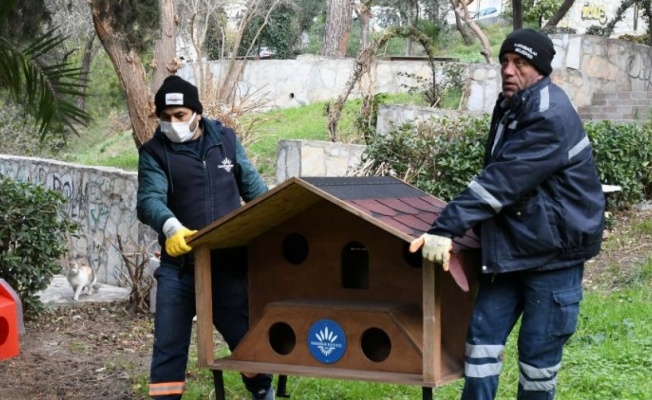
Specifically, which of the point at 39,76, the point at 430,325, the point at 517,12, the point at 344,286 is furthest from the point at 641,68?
the point at 430,325

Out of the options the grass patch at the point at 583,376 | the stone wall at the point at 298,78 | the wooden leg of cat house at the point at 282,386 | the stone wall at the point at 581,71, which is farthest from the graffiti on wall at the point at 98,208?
the stone wall at the point at 298,78

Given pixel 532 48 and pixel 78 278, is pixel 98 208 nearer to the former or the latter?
pixel 78 278

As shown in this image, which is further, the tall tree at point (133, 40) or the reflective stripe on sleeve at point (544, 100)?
the tall tree at point (133, 40)

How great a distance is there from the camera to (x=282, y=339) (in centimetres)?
453

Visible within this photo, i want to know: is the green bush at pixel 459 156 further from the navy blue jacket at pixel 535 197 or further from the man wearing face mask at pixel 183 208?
the navy blue jacket at pixel 535 197

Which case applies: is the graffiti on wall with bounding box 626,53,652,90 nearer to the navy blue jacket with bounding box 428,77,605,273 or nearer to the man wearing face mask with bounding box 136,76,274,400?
the man wearing face mask with bounding box 136,76,274,400

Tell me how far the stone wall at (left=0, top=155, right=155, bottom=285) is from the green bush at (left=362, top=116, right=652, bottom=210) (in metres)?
2.92

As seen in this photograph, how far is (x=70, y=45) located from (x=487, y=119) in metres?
20.1

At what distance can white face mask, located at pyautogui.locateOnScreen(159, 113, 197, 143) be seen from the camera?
476cm

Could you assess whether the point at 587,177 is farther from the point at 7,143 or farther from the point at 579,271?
the point at 7,143

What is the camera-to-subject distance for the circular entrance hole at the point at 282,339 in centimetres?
447

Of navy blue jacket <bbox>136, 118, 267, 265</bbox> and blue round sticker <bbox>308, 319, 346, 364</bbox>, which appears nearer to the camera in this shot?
blue round sticker <bbox>308, 319, 346, 364</bbox>

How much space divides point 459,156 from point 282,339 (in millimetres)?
5949

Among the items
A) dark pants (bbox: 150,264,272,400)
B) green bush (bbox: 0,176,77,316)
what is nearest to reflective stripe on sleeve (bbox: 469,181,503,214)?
dark pants (bbox: 150,264,272,400)
